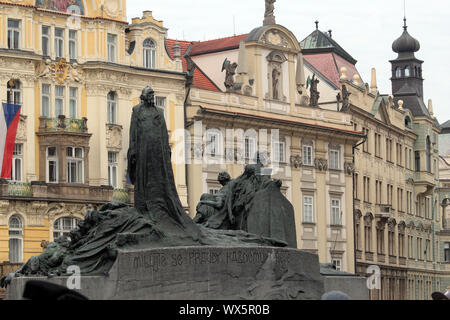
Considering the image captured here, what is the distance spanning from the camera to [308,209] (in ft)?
195

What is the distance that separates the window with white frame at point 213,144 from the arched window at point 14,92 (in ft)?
30.6

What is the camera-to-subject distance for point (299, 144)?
5916 centimetres

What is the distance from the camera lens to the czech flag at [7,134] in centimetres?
4603

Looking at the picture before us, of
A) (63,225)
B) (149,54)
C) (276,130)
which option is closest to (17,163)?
(63,225)

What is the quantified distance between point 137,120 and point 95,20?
30.2 metres

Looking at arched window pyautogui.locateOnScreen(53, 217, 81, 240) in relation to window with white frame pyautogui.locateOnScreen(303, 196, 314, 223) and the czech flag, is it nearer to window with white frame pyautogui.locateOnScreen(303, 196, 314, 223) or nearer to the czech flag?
the czech flag

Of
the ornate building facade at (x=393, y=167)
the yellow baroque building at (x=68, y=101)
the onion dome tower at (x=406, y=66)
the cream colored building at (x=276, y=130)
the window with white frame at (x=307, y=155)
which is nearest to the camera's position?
the yellow baroque building at (x=68, y=101)

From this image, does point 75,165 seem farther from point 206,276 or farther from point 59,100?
point 206,276

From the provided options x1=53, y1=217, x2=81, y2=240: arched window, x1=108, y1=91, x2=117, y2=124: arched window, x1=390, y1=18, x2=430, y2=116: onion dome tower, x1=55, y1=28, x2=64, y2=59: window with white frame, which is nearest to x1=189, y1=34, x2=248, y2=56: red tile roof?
x1=108, y1=91, x2=117, y2=124: arched window

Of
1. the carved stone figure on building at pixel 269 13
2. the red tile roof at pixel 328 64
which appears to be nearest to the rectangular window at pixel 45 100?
the carved stone figure on building at pixel 269 13

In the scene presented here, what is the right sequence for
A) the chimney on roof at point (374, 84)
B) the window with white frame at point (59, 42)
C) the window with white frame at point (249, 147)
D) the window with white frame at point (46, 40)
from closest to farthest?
the window with white frame at point (46, 40) < the window with white frame at point (59, 42) < the window with white frame at point (249, 147) < the chimney on roof at point (374, 84)

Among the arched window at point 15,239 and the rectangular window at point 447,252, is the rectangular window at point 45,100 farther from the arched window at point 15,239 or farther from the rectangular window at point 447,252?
the rectangular window at point 447,252

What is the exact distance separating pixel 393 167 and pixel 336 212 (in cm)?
1145
